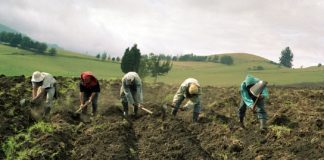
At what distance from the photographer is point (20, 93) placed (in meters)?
16.2

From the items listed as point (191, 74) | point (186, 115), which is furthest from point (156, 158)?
Result: point (191, 74)

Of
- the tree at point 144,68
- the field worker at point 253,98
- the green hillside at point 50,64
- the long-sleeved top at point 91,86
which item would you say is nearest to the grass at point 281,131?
the field worker at point 253,98

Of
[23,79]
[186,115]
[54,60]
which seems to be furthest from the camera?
[54,60]

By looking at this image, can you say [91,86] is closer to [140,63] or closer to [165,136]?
[165,136]

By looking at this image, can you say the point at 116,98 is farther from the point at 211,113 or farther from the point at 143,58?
the point at 143,58

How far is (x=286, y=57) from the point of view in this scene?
118 meters

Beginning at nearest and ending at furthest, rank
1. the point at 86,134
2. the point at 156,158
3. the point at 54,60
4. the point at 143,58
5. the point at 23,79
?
the point at 156,158 → the point at 86,134 → the point at 23,79 → the point at 143,58 → the point at 54,60

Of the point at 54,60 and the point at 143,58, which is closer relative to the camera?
the point at 143,58

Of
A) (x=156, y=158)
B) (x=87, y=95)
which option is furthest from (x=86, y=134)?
(x=87, y=95)

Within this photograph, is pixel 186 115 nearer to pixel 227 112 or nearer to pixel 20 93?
pixel 227 112

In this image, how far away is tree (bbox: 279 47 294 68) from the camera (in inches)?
4572

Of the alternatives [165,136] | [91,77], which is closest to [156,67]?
[91,77]

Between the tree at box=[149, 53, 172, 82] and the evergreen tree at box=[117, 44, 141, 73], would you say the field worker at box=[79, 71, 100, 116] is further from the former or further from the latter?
the evergreen tree at box=[117, 44, 141, 73]

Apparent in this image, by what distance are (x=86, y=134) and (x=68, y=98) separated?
26.4 ft
